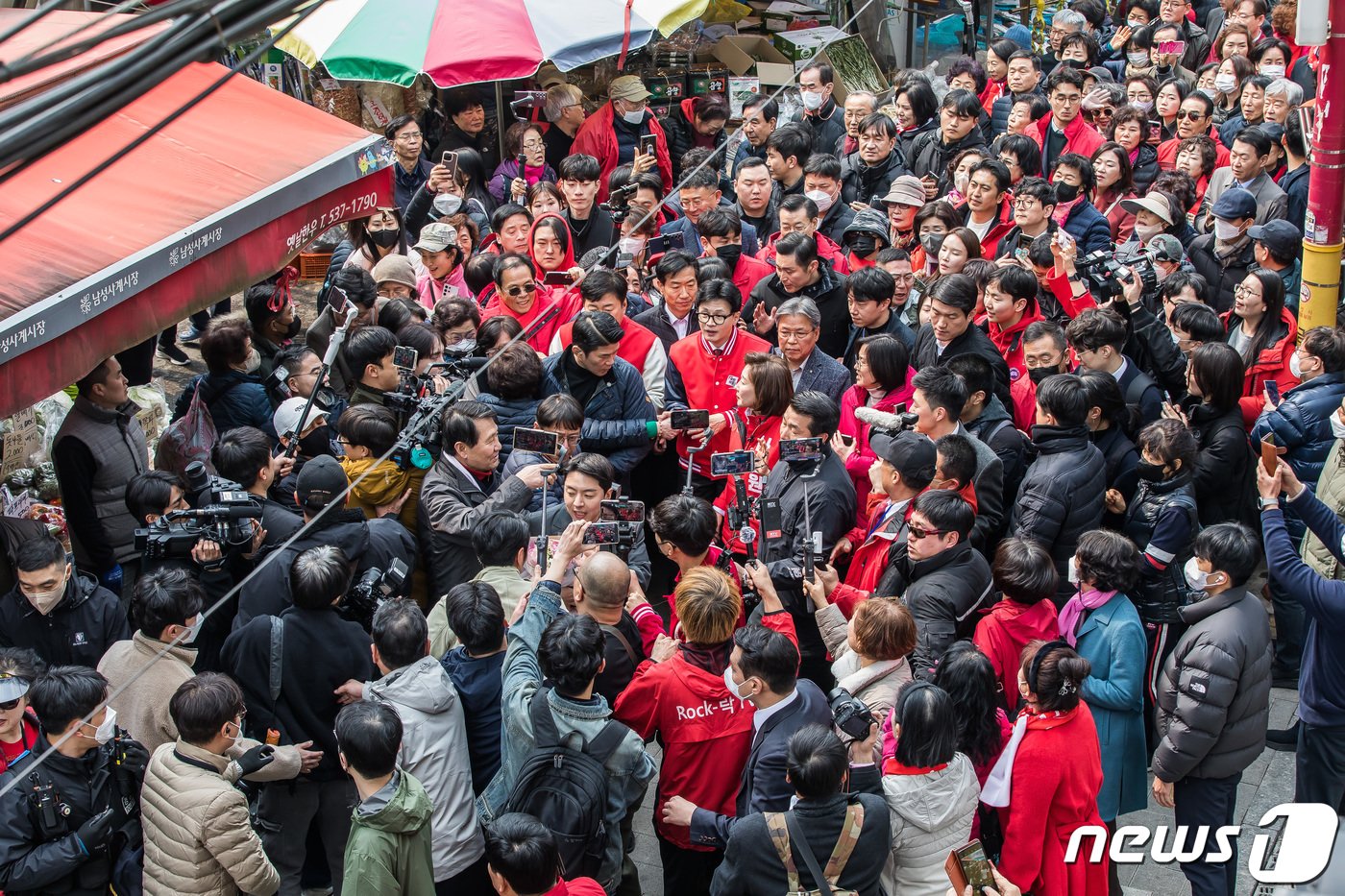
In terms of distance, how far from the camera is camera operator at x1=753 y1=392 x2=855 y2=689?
504cm

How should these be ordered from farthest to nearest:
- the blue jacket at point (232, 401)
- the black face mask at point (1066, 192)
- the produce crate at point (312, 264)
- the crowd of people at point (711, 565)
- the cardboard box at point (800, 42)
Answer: the cardboard box at point (800, 42) → the produce crate at point (312, 264) → the black face mask at point (1066, 192) → the blue jacket at point (232, 401) → the crowd of people at point (711, 565)

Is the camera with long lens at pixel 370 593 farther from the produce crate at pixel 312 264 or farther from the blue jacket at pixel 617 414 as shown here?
the produce crate at pixel 312 264

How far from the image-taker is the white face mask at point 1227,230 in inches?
278

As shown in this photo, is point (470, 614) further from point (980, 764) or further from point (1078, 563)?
point (1078, 563)

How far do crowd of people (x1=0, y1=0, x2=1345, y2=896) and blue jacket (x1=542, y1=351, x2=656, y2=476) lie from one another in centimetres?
2

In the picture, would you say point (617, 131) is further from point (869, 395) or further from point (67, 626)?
point (67, 626)

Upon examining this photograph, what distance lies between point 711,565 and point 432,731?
4.29 feet

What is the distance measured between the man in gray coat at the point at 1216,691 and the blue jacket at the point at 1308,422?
1.34 m

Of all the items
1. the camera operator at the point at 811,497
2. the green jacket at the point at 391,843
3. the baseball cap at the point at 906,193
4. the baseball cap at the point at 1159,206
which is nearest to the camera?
the green jacket at the point at 391,843

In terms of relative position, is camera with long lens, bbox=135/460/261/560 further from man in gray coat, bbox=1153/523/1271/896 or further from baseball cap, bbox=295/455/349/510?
man in gray coat, bbox=1153/523/1271/896

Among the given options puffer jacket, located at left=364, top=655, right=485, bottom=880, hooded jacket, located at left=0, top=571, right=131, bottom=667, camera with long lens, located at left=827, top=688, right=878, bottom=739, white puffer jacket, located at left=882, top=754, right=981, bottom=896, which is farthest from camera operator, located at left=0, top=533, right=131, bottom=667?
white puffer jacket, located at left=882, top=754, right=981, bottom=896

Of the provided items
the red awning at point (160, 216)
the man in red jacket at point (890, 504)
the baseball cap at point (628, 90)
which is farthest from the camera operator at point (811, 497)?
the baseball cap at point (628, 90)

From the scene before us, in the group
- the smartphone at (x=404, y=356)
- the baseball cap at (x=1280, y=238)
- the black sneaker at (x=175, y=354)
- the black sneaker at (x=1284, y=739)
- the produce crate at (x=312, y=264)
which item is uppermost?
the smartphone at (x=404, y=356)

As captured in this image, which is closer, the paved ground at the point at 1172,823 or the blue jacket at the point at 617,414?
the paved ground at the point at 1172,823
